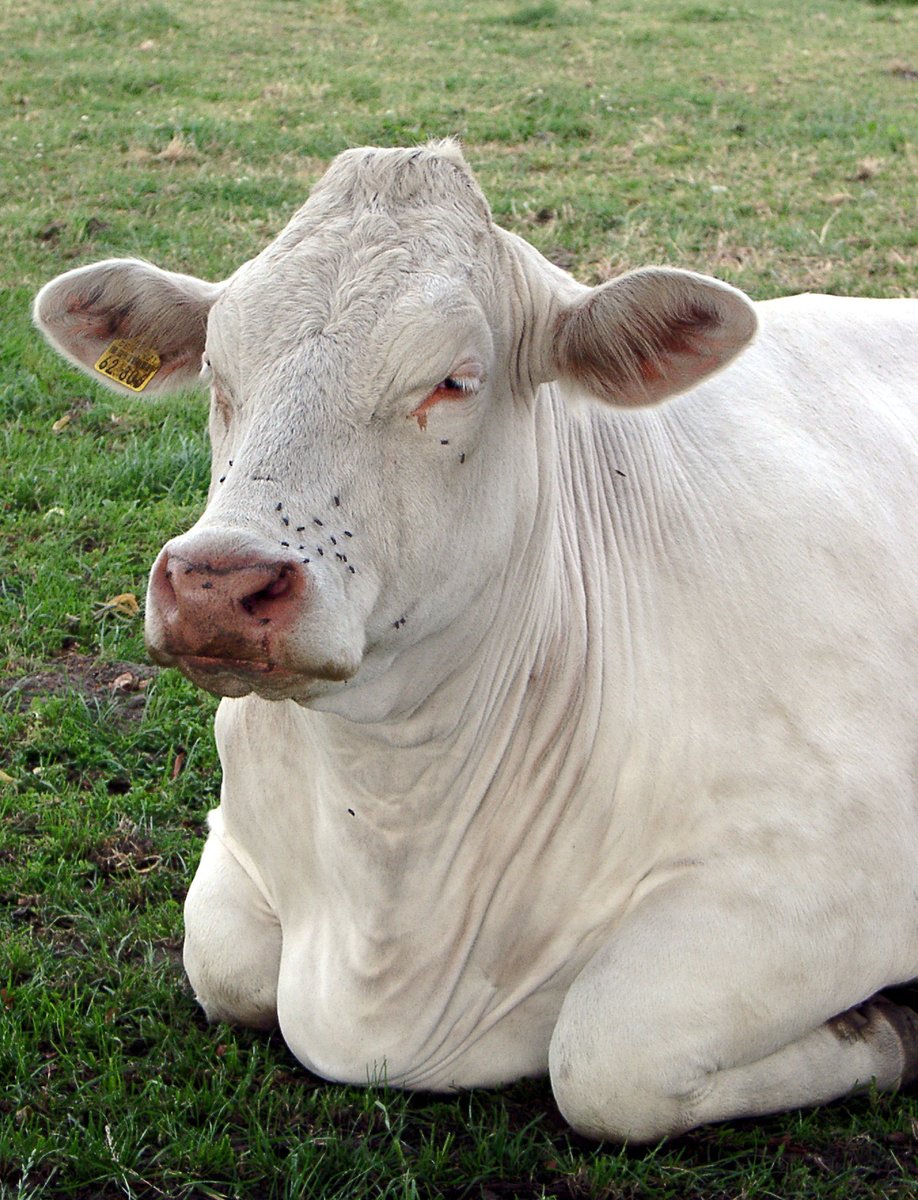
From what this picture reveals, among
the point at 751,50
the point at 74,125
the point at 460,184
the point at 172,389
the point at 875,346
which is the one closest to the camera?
the point at 460,184

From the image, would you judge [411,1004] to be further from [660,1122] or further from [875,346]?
[875,346]

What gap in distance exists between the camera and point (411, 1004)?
3.37 m

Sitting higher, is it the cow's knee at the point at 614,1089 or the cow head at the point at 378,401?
the cow head at the point at 378,401

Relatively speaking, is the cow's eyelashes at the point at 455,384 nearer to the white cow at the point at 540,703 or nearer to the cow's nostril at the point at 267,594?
the white cow at the point at 540,703

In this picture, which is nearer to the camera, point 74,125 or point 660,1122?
point 660,1122

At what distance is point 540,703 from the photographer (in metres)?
3.43

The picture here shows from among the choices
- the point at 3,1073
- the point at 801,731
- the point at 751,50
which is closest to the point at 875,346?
the point at 801,731

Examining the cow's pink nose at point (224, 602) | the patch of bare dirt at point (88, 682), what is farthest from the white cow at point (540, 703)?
the patch of bare dirt at point (88, 682)

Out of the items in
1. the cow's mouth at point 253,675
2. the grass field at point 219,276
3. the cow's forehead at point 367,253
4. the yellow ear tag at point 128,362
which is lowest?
the grass field at point 219,276

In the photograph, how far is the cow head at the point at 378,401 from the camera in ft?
8.56

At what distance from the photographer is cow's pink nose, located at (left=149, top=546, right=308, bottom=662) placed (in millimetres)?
2529

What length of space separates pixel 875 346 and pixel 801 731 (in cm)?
149

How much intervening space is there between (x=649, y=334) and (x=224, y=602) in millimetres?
1100

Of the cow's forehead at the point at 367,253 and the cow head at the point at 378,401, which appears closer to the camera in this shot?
the cow head at the point at 378,401
